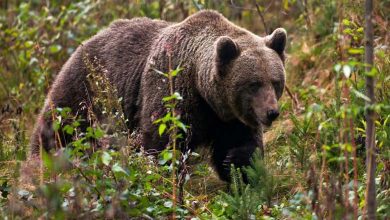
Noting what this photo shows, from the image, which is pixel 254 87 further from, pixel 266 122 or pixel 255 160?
pixel 255 160

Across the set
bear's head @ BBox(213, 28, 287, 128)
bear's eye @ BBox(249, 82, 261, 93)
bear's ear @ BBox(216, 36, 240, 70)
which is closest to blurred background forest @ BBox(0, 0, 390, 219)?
bear's head @ BBox(213, 28, 287, 128)

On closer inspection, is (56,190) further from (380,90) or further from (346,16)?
(346,16)

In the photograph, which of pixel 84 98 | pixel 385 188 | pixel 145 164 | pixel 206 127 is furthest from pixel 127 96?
pixel 385 188

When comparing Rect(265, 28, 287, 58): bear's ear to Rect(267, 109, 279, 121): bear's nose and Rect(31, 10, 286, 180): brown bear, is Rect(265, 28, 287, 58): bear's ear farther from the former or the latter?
Rect(267, 109, 279, 121): bear's nose

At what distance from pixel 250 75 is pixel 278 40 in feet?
1.47

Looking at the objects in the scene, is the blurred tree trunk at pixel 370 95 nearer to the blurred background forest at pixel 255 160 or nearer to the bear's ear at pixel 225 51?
the blurred background forest at pixel 255 160

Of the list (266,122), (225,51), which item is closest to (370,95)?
(266,122)

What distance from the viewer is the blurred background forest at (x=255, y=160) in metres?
4.37

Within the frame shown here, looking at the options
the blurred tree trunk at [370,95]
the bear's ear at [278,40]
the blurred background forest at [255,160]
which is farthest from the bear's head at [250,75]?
the blurred tree trunk at [370,95]

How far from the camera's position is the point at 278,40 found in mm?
6391

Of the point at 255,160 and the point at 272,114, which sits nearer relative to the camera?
the point at 255,160

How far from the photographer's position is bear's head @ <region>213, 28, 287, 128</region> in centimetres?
609

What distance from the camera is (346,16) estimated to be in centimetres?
831

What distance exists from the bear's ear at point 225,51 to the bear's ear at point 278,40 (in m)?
0.29
